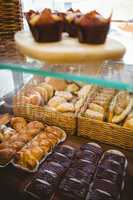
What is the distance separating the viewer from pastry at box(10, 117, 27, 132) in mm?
1013

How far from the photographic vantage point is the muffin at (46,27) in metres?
0.58

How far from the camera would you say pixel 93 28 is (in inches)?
22.4

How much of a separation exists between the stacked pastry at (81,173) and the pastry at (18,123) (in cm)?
27

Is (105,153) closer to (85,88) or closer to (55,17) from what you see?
(85,88)

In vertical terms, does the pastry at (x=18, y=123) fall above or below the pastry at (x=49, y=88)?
below

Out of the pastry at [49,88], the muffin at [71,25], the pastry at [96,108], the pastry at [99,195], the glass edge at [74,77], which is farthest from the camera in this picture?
the pastry at [49,88]

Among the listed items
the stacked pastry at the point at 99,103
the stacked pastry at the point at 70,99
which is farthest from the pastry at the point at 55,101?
the stacked pastry at the point at 99,103

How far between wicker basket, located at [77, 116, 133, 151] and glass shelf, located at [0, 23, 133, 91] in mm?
336

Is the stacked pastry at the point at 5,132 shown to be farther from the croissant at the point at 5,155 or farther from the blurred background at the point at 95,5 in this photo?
the blurred background at the point at 95,5

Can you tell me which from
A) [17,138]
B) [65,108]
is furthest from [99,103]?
[17,138]

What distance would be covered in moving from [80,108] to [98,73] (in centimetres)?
45

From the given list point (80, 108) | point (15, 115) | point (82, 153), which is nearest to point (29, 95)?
point (15, 115)

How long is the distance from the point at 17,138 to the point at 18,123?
76mm

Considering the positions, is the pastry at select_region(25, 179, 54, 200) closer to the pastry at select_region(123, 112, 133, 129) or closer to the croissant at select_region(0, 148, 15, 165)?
the croissant at select_region(0, 148, 15, 165)
